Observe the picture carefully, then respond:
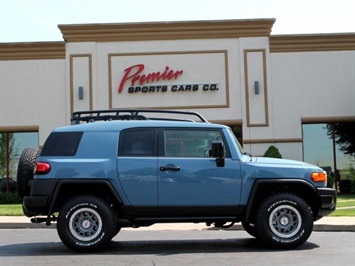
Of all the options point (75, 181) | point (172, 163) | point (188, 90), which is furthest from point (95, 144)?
point (188, 90)

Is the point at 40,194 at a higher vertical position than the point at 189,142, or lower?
lower

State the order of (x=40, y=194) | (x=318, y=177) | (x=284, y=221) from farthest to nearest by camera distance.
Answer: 1. (x=318, y=177)
2. (x=284, y=221)
3. (x=40, y=194)

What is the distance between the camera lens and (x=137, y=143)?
30.6 ft

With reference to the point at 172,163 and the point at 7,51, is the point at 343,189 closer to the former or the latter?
the point at 7,51

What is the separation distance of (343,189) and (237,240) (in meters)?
15.3

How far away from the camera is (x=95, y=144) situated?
9.29m

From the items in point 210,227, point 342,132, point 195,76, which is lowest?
point 210,227

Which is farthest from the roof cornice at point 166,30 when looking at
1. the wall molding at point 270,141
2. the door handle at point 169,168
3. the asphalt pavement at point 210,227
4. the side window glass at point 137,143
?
the door handle at point 169,168

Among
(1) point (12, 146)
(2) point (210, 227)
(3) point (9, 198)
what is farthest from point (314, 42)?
(3) point (9, 198)

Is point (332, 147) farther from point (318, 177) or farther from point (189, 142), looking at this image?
point (189, 142)

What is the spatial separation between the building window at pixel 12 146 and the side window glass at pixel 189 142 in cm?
1655

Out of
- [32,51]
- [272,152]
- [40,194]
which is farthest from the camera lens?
[32,51]

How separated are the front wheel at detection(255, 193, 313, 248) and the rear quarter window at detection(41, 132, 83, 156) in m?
3.00

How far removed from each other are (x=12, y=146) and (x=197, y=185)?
57.7 ft
